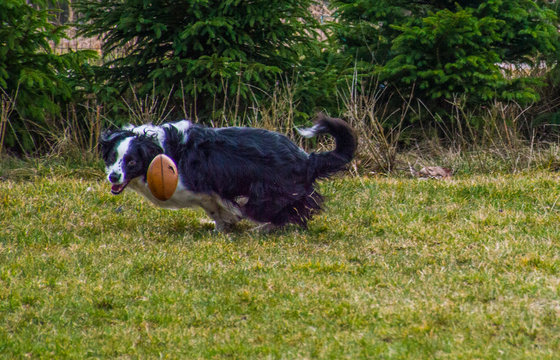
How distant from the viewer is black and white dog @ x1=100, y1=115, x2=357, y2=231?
5.40 m

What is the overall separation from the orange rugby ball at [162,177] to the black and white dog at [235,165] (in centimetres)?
11

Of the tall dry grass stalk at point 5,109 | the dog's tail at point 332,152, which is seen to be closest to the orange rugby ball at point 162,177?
the dog's tail at point 332,152

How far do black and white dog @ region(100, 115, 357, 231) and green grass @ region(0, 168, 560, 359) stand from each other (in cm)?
25

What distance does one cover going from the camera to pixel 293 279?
4414mm

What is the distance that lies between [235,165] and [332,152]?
77 centimetres

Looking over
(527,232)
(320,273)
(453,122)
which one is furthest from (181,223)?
(453,122)

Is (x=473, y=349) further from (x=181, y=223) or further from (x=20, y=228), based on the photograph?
(x=20, y=228)

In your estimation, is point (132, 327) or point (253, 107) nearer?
point (132, 327)

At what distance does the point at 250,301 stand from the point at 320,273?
0.66 metres

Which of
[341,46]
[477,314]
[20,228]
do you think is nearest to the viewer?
[477,314]

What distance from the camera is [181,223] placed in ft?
19.8

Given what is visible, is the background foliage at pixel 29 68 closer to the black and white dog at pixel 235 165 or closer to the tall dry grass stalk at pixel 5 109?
the tall dry grass stalk at pixel 5 109

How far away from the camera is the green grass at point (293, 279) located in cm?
354

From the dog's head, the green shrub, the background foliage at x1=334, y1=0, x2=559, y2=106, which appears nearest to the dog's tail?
the dog's head
